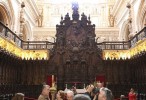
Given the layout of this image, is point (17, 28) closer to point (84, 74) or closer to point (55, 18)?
point (84, 74)

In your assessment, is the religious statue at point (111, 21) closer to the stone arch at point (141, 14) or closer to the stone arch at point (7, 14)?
the stone arch at point (141, 14)

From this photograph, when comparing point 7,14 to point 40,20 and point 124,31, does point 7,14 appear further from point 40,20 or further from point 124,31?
point 124,31

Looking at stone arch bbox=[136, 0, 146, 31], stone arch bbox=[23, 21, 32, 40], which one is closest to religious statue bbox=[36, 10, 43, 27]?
stone arch bbox=[23, 21, 32, 40]

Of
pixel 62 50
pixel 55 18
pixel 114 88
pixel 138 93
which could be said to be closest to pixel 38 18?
pixel 55 18

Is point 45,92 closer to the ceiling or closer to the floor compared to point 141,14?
closer to the floor

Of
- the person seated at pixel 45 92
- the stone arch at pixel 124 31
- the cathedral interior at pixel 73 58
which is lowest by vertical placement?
the person seated at pixel 45 92

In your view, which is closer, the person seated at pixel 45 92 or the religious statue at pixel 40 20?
the person seated at pixel 45 92

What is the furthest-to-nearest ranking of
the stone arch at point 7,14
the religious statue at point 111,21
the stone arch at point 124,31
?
the religious statue at point 111,21
the stone arch at point 124,31
the stone arch at point 7,14

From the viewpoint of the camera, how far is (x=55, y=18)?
119 feet

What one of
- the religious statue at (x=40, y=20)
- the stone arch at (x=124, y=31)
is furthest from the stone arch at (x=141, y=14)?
the religious statue at (x=40, y=20)

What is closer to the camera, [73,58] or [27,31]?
[73,58]

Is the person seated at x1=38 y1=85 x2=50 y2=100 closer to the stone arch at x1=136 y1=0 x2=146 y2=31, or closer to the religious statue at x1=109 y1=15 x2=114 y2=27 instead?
the stone arch at x1=136 y1=0 x2=146 y2=31

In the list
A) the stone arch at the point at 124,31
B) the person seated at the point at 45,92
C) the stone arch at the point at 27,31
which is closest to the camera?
the person seated at the point at 45,92

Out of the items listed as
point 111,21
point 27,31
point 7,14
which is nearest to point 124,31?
point 111,21
